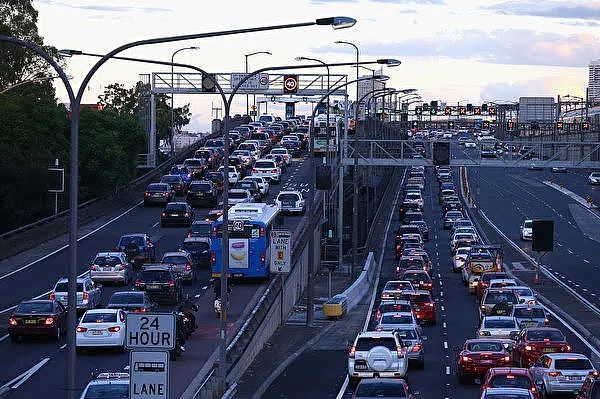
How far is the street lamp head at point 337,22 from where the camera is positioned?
25.2 m

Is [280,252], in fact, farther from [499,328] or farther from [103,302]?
[499,328]

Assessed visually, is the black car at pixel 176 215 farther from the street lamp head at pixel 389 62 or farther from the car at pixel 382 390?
the car at pixel 382 390

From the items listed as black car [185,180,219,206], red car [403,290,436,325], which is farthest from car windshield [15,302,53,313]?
black car [185,180,219,206]

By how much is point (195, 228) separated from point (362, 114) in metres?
45.7

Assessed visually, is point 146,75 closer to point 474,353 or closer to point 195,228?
point 195,228

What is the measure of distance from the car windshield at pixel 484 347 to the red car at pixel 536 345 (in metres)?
1.23

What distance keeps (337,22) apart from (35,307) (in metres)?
20.0

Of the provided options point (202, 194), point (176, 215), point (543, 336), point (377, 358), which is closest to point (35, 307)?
point (377, 358)

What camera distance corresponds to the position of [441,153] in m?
78.4

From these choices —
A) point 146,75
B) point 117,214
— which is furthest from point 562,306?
point 146,75

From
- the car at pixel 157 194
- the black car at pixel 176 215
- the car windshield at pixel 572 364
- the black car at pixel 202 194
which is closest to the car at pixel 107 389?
the car windshield at pixel 572 364

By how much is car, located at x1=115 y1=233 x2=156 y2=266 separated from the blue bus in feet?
22.7

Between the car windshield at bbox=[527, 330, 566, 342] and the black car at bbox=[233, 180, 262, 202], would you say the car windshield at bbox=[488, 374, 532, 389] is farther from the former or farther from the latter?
the black car at bbox=[233, 180, 262, 202]

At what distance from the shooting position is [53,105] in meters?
91.4
